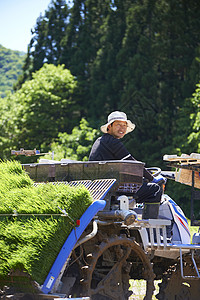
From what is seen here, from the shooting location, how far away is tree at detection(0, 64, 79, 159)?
3089 cm

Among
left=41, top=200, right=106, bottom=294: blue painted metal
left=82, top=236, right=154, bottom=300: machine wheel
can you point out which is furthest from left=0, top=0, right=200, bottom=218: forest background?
left=41, top=200, right=106, bottom=294: blue painted metal

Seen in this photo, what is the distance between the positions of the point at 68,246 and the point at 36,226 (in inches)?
13.8

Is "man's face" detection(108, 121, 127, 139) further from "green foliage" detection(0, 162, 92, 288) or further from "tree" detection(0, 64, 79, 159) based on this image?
"tree" detection(0, 64, 79, 159)

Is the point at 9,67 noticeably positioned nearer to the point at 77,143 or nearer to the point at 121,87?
the point at 121,87

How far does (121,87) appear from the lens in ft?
102

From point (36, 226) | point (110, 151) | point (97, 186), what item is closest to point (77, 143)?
point (110, 151)

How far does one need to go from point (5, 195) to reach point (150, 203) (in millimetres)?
1930

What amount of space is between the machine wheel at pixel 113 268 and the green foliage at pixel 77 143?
20.5 meters

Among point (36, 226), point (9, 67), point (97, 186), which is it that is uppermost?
point (9, 67)

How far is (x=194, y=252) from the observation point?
729cm

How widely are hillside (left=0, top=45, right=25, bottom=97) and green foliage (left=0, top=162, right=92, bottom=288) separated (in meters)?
61.7

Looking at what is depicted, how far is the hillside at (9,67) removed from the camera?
69.8 metres

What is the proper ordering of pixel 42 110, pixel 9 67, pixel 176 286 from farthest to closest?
pixel 9 67, pixel 42 110, pixel 176 286

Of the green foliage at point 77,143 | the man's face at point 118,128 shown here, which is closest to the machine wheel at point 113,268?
the man's face at point 118,128
